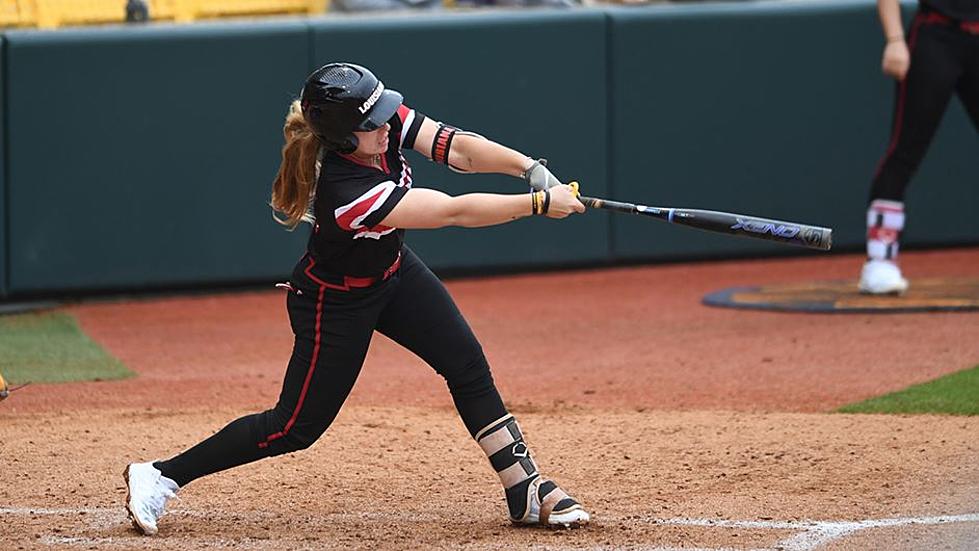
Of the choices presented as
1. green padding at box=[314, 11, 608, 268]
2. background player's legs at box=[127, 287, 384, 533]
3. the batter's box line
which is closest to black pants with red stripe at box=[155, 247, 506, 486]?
background player's legs at box=[127, 287, 384, 533]

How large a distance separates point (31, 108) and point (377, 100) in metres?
5.46

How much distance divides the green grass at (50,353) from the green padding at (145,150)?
0.55 metres

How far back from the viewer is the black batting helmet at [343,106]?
4391 mm

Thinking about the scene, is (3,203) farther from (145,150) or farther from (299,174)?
(299,174)

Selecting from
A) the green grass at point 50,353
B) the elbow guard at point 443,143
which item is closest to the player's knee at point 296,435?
the elbow guard at point 443,143

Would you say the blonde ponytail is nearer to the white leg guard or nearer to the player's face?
the player's face

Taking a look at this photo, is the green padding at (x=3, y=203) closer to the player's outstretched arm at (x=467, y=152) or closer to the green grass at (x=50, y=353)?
the green grass at (x=50, y=353)

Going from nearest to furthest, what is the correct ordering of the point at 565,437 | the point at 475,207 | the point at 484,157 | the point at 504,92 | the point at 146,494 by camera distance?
the point at 475,207 → the point at 146,494 → the point at 484,157 → the point at 565,437 → the point at 504,92

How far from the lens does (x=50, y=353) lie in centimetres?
813

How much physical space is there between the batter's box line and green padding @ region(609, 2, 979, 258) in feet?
18.9

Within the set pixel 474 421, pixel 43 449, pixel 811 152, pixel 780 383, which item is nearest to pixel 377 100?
pixel 474 421

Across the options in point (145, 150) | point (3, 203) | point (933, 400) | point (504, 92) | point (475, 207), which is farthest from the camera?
point (504, 92)

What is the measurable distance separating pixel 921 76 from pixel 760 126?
85.8 inches

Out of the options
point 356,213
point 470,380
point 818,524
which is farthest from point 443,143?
point 818,524
